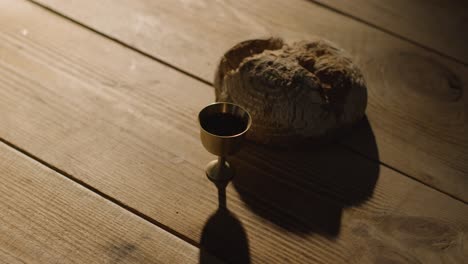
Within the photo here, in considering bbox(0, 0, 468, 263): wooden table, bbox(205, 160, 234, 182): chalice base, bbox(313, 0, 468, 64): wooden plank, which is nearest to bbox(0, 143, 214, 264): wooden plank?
bbox(0, 0, 468, 263): wooden table

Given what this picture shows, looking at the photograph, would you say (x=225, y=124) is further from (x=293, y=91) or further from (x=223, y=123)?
(x=293, y=91)

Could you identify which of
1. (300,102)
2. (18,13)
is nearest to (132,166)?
(300,102)

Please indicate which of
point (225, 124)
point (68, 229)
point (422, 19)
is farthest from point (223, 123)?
point (422, 19)

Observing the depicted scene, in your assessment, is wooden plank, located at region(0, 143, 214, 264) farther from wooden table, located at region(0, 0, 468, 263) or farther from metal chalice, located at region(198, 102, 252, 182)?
metal chalice, located at region(198, 102, 252, 182)

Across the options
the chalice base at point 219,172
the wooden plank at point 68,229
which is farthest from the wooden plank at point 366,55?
the wooden plank at point 68,229

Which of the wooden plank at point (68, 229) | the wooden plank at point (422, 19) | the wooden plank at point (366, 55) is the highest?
the wooden plank at point (422, 19)

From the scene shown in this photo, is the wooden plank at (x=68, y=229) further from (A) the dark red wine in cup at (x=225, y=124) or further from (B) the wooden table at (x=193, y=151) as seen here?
(A) the dark red wine in cup at (x=225, y=124)

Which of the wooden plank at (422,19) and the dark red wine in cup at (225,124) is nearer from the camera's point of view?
the dark red wine in cup at (225,124)

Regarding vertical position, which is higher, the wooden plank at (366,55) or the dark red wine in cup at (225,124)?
the dark red wine in cup at (225,124)
